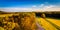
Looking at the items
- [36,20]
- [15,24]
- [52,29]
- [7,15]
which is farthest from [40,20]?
[7,15]

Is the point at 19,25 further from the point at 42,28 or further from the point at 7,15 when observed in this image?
the point at 42,28

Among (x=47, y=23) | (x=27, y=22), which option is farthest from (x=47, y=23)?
(x=27, y=22)

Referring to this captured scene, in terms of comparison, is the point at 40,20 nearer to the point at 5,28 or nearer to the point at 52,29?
the point at 52,29

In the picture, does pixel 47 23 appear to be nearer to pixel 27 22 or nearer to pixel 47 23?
pixel 47 23

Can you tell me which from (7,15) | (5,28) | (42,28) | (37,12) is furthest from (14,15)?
(42,28)

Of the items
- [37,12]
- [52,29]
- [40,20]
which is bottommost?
[52,29]

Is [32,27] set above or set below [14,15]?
below
